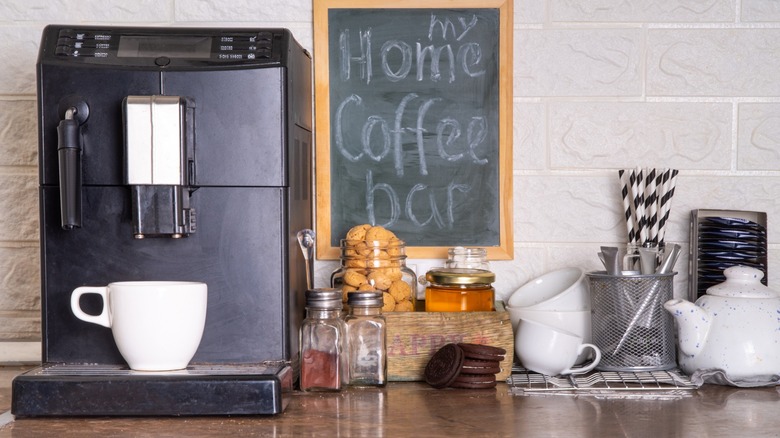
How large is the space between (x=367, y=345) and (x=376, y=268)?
149 mm

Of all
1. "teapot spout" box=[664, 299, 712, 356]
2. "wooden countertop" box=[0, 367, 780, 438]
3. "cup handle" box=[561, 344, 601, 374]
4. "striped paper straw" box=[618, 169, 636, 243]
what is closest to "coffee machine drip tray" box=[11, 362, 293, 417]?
Answer: "wooden countertop" box=[0, 367, 780, 438]

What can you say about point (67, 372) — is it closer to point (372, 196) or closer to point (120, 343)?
point (120, 343)

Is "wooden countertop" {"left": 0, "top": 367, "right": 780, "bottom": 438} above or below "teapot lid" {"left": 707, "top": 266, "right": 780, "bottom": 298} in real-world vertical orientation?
below

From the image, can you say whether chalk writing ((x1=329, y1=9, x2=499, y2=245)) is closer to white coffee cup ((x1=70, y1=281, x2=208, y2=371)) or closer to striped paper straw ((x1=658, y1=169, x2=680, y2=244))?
striped paper straw ((x1=658, y1=169, x2=680, y2=244))

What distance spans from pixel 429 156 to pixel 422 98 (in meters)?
0.11

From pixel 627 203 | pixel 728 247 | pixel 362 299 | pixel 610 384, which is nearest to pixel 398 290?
pixel 362 299

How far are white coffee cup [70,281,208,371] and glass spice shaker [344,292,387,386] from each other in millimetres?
244

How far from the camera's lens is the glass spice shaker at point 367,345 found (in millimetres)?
1284

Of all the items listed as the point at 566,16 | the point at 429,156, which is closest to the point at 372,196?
the point at 429,156

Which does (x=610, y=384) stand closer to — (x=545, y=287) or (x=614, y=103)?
(x=545, y=287)

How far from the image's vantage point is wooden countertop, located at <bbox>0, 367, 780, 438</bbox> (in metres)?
1.04

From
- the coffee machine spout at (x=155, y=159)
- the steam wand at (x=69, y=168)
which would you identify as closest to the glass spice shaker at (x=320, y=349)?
the coffee machine spout at (x=155, y=159)

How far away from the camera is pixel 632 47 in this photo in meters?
1.56

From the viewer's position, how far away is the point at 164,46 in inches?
48.1
